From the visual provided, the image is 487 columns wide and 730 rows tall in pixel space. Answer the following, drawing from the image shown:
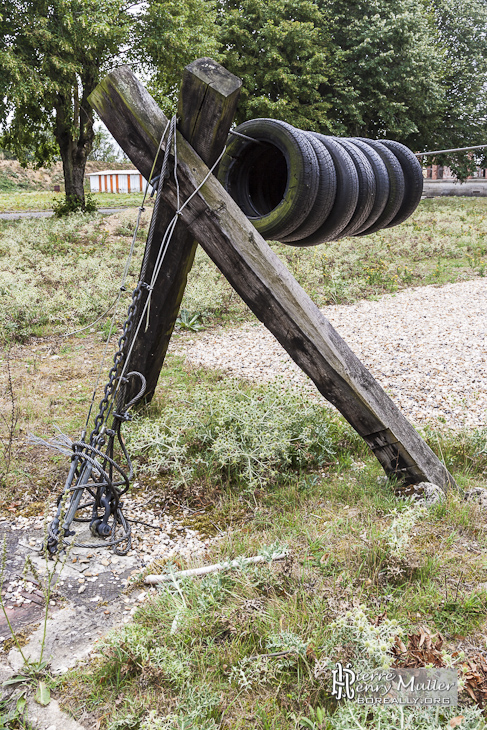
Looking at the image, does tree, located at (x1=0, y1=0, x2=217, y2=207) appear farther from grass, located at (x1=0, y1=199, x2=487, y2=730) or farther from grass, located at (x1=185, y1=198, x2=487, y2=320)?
grass, located at (x1=0, y1=199, x2=487, y2=730)

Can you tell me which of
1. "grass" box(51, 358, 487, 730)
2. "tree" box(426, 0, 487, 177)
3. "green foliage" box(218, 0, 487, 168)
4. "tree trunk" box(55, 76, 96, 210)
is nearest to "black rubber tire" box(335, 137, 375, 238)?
"grass" box(51, 358, 487, 730)

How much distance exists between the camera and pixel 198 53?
62.7 feet

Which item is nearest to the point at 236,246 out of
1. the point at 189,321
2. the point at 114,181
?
the point at 189,321

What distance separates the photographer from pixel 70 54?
55.1 ft

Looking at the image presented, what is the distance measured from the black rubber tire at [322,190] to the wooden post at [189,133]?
51cm

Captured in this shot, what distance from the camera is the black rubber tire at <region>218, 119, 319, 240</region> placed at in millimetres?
2959

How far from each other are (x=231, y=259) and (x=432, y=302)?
685 cm

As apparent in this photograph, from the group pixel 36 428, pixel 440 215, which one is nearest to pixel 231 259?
pixel 36 428

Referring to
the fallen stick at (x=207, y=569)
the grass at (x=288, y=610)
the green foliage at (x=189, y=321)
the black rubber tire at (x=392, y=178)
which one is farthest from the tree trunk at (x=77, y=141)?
the fallen stick at (x=207, y=569)

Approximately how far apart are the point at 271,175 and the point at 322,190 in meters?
0.68

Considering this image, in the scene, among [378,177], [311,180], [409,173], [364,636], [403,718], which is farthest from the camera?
[409,173]

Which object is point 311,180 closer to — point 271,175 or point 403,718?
point 271,175

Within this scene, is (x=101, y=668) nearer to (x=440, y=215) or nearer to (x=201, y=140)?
(x=201, y=140)

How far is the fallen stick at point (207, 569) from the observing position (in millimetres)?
2534
